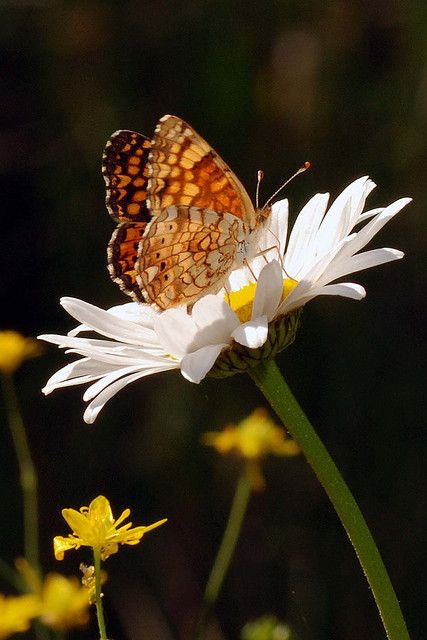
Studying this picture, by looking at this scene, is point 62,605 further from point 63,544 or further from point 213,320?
point 213,320

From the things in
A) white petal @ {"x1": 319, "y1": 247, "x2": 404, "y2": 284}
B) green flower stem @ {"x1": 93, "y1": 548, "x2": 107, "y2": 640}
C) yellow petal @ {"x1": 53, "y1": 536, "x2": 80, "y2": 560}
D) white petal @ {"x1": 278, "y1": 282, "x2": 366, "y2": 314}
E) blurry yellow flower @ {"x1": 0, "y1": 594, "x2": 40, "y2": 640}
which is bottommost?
blurry yellow flower @ {"x1": 0, "y1": 594, "x2": 40, "y2": 640}

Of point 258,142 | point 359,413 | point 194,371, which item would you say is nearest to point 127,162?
point 194,371

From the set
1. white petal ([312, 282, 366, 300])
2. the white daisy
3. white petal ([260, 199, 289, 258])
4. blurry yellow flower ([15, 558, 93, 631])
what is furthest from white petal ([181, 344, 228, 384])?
white petal ([260, 199, 289, 258])

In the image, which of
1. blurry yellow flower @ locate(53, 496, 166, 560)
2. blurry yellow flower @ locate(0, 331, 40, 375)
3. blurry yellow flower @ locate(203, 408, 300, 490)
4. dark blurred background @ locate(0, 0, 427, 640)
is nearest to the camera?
blurry yellow flower @ locate(53, 496, 166, 560)

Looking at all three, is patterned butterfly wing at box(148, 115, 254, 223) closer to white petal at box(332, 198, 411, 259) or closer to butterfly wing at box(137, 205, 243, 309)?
butterfly wing at box(137, 205, 243, 309)

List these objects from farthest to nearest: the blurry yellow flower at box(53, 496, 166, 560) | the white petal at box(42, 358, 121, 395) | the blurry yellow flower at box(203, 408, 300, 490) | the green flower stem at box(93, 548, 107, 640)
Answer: the blurry yellow flower at box(203, 408, 300, 490) → the white petal at box(42, 358, 121, 395) → the blurry yellow flower at box(53, 496, 166, 560) → the green flower stem at box(93, 548, 107, 640)

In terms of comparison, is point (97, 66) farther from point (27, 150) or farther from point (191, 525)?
point (191, 525)

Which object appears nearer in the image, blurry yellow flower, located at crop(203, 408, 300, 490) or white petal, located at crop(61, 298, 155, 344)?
white petal, located at crop(61, 298, 155, 344)

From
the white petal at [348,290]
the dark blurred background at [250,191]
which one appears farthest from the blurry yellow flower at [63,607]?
the dark blurred background at [250,191]
